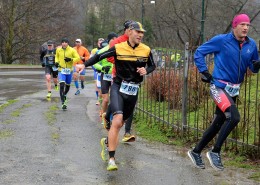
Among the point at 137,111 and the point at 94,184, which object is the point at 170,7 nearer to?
the point at 137,111

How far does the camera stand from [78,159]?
6590mm

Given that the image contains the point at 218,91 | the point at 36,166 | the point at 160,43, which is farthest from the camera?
the point at 160,43

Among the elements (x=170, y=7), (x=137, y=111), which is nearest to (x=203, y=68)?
(x=137, y=111)

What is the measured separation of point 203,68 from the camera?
18.7ft

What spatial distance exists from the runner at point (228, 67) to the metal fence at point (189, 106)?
1058 mm

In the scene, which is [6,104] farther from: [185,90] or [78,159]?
[78,159]

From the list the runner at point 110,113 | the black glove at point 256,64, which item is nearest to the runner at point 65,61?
the runner at point 110,113

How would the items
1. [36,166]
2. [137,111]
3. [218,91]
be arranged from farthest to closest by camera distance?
1. [137,111]
2. [36,166]
3. [218,91]

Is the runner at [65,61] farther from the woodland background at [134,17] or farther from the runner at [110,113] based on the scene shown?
the woodland background at [134,17]

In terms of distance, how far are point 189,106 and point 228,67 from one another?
10.2ft

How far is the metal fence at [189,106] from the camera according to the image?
699cm

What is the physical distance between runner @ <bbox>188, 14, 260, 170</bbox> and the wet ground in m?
0.57

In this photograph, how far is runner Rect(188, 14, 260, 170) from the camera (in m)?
5.57

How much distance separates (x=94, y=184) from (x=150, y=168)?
112 centimetres
